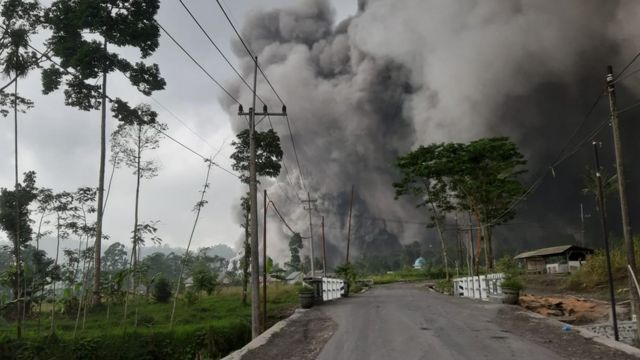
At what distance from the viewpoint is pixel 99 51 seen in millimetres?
36188

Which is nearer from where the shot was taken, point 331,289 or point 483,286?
point 483,286

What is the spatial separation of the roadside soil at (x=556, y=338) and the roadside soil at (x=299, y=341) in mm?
5847

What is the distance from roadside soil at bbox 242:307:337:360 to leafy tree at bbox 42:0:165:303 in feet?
66.6

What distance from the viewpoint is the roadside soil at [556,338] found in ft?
37.5

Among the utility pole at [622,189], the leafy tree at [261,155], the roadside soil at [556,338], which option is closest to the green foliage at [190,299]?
the leafy tree at [261,155]

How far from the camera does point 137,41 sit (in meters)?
37.0

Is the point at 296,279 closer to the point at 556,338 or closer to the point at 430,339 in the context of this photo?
the point at 430,339

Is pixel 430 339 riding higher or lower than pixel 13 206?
lower

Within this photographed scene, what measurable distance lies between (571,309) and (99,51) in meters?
34.9

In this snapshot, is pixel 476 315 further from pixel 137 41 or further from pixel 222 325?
pixel 137 41

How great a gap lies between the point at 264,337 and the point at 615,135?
13958 mm

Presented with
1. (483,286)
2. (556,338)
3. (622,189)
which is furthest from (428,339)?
(483,286)

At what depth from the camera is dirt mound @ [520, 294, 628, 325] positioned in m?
23.9

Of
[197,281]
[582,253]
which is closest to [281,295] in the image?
[197,281]
